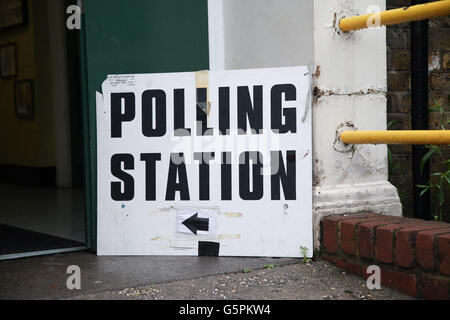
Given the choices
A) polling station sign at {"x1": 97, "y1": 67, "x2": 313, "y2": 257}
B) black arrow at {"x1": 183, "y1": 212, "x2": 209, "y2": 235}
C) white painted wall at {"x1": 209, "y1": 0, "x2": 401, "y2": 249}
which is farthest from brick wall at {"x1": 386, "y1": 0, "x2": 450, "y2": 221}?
black arrow at {"x1": 183, "y1": 212, "x2": 209, "y2": 235}

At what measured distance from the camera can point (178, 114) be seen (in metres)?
2.75

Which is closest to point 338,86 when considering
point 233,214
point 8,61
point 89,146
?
point 233,214

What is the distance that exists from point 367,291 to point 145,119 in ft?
4.39

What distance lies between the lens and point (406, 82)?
3514 mm

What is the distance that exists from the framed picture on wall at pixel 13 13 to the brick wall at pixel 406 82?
5.01 meters

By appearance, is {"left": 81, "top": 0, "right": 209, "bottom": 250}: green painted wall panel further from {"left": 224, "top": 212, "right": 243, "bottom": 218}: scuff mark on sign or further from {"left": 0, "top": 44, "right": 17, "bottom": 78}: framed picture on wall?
{"left": 0, "top": 44, "right": 17, "bottom": 78}: framed picture on wall

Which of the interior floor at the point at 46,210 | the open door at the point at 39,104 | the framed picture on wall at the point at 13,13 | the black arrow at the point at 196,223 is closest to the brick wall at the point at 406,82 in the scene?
the black arrow at the point at 196,223

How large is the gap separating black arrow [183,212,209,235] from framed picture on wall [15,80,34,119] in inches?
193

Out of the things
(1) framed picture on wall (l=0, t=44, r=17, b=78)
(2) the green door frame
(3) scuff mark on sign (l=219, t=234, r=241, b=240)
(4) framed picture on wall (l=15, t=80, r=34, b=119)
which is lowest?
(3) scuff mark on sign (l=219, t=234, r=241, b=240)

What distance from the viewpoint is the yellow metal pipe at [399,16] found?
2121 millimetres

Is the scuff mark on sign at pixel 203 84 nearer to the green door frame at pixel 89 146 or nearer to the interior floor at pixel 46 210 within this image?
the green door frame at pixel 89 146

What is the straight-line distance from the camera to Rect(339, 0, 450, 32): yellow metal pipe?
2.12 m

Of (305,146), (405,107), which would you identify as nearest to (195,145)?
(305,146)
